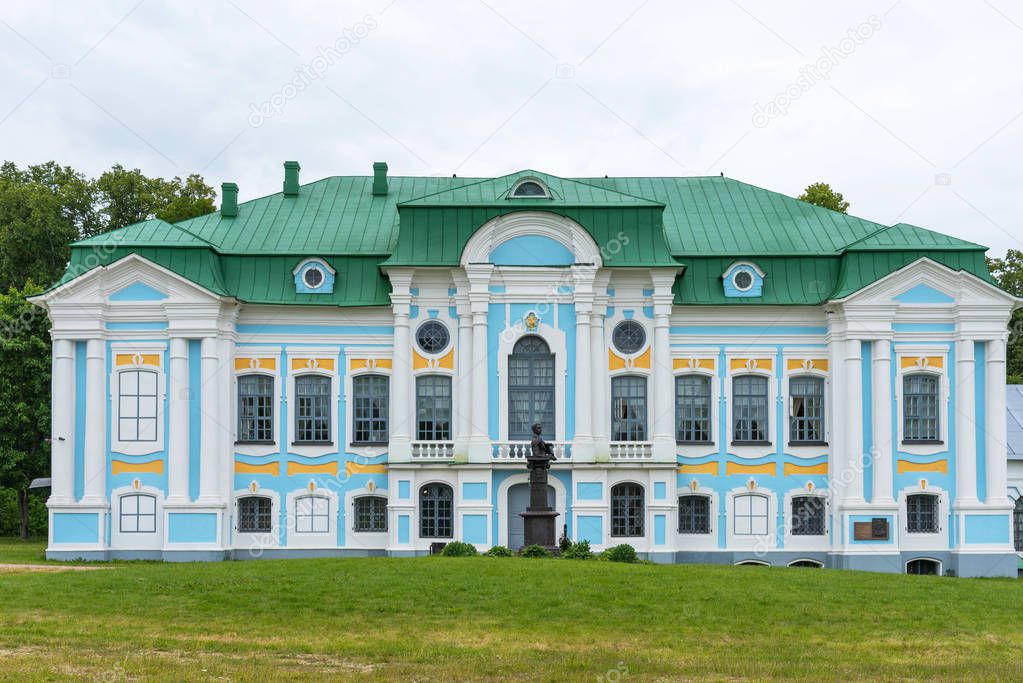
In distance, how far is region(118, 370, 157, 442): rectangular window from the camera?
37.7 meters

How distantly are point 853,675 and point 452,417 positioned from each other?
818 inches

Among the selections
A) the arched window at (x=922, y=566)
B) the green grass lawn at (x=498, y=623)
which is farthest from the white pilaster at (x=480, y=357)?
the arched window at (x=922, y=566)

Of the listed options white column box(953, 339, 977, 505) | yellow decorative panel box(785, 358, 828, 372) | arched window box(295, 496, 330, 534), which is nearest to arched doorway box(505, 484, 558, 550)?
arched window box(295, 496, 330, 534)

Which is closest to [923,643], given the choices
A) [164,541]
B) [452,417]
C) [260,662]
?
[260,662]

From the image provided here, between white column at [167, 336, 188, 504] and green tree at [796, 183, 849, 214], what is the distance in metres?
23.2

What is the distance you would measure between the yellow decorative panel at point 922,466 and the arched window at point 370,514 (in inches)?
545

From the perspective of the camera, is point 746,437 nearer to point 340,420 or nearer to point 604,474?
point 604,474

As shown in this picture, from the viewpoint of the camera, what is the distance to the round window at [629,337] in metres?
38.6

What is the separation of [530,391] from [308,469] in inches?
250

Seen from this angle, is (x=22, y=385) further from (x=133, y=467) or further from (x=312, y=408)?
(x=312, y=408)

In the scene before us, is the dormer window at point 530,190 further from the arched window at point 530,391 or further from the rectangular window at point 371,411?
the rectangular window at point 371,411

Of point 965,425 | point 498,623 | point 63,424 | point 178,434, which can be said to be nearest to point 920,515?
point 965,425

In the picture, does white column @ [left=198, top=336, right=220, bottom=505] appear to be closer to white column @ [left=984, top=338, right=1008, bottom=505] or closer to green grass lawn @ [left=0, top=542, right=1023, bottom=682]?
green grass lawn @ [left=0, top=542, right=1023, bottom=682]

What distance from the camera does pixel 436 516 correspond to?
1494 inches
